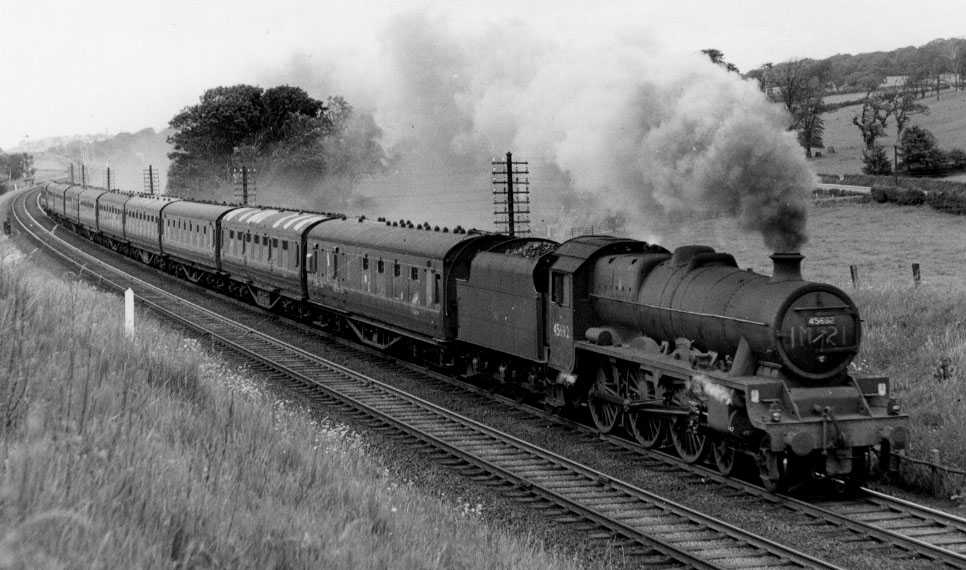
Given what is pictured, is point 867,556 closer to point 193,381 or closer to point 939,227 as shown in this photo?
point 193,381

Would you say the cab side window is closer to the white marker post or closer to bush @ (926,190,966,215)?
the white marker post

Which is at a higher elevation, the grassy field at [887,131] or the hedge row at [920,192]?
the grassy field at [887,131]

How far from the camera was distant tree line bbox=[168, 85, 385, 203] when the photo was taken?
74.4 m

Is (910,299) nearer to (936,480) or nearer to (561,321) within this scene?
(561,321)

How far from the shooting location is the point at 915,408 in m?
16.5

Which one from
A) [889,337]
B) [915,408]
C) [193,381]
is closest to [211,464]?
[193,381]

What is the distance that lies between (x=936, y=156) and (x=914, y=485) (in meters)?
59.7

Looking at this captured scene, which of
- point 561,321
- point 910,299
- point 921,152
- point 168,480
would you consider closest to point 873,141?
point 921,152

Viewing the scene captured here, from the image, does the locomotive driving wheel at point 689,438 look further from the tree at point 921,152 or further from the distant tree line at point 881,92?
the tree at point 921,152

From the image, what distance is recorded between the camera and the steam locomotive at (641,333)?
42.6 ft

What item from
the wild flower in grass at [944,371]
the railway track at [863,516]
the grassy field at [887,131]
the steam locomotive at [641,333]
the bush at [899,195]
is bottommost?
the railway track at [863,516]

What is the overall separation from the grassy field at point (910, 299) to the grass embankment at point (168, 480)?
26.6 ft

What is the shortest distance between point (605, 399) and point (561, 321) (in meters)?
1.57

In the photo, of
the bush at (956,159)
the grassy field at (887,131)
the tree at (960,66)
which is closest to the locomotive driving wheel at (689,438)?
the bush at (956,159)
